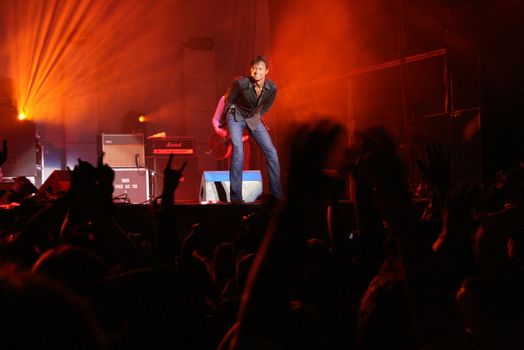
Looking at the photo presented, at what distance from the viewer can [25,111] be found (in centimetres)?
1173

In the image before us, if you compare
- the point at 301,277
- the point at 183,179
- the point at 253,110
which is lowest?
the point at 301,277

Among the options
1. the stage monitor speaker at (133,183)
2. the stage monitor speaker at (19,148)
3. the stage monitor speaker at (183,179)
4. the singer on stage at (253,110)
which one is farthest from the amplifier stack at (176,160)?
the singer on stage at (253,110)

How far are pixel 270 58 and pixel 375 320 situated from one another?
9455mm

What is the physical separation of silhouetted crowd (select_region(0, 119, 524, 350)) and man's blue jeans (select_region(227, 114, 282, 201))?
11.4 ft

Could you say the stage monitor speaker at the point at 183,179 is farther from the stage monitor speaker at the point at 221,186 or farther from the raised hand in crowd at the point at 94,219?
the raised hand in crowd at the point at 94,219

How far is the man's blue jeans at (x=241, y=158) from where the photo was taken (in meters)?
6.62

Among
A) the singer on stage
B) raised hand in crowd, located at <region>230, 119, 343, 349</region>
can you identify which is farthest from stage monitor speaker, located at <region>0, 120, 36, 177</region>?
raised hand in crowd, located at <region>230, 119, 343, 349</region>

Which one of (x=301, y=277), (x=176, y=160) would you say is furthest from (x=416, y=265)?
(x=176, y=160)

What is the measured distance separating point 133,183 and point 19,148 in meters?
2.10

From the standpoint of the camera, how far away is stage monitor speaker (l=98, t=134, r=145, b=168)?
405 inches

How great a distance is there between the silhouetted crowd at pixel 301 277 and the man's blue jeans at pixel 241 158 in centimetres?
349

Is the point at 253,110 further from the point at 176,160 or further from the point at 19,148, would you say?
the point at 19,148

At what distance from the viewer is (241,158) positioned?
6.70 m

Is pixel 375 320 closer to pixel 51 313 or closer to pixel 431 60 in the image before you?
pixel 51 313
